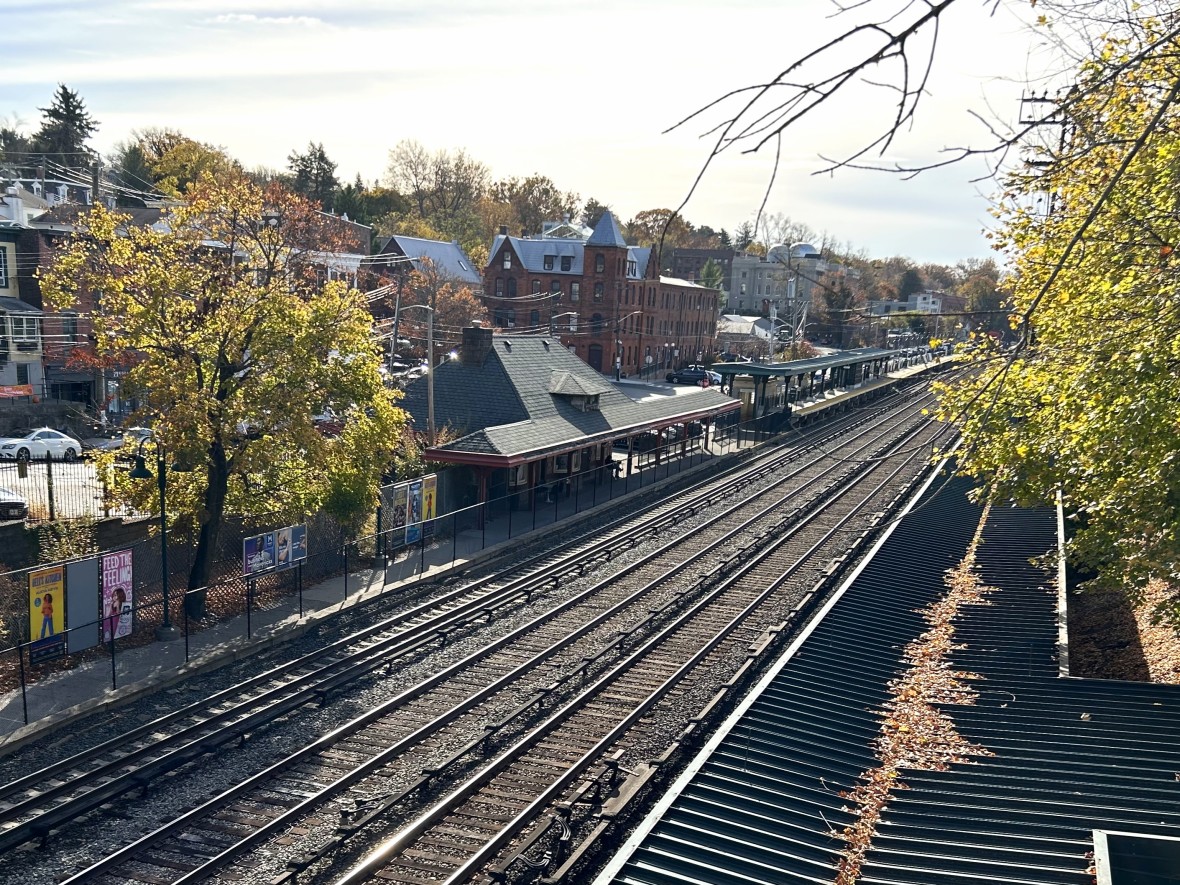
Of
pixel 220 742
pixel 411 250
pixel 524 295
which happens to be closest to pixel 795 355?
pixel 524 295

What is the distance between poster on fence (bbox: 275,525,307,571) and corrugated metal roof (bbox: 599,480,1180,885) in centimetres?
1234

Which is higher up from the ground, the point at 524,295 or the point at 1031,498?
the point at 524,295

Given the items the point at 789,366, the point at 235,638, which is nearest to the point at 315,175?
the point at 789,366

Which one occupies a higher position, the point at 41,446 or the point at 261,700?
the point at 41,446

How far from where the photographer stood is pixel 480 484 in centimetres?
3052

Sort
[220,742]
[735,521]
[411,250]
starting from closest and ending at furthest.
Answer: [220,742] → [735,521] → [411,250]

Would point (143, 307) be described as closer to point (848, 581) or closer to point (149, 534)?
point (149, 534)

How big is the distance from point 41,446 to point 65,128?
60.3 meters

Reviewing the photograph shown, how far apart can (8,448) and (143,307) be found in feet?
61.0

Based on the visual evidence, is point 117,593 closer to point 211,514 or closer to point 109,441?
point 211,514

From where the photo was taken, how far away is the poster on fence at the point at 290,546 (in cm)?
2273

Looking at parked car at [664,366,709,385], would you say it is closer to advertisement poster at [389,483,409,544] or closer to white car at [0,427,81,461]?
white car at [0,427,81,461]

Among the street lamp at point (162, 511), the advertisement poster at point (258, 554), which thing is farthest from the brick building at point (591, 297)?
the street lamp at point (162, 511)

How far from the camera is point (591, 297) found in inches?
3076
